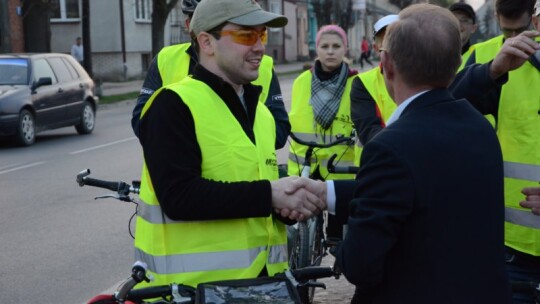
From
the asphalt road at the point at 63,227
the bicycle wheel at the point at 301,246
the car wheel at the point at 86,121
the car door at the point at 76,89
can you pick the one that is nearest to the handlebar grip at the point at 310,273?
the bicycle wheel at the point at 301,246

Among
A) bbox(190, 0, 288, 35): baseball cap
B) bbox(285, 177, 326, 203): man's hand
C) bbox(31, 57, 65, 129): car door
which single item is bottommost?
bbox(31, 57, 65, 129): car door

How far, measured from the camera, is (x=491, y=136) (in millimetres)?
2809

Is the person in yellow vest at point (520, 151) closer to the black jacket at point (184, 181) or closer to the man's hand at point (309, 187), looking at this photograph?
the man's hand at point (309, 187)

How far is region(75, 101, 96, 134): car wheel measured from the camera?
19.7 m

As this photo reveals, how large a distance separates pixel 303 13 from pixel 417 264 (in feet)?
242

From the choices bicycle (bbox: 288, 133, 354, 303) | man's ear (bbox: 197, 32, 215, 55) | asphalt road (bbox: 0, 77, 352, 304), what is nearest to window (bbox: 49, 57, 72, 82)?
asphalt road (bbox: 0, 77, 352, 304)

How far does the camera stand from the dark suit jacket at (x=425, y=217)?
2.60m

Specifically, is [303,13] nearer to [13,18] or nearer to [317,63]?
[13,18]

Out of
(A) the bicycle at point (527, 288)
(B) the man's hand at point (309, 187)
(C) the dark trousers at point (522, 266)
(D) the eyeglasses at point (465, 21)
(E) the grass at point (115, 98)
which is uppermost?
(D) the eyeglasses at point (465, 21)

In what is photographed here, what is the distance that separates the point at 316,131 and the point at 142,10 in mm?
39078

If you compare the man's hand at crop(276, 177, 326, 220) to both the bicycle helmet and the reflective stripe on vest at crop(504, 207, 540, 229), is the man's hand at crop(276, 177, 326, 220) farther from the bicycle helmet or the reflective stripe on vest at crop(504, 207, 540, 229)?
the bicycle helmet

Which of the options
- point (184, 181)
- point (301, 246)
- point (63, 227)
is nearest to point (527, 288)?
point (184, 181)

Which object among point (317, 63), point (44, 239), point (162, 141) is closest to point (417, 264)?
point (162, 141)

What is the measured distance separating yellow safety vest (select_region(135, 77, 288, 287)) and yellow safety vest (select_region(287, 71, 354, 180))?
3.32 meters
